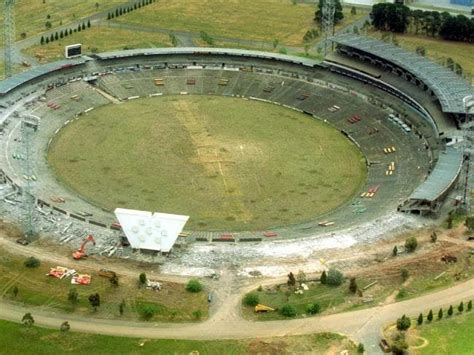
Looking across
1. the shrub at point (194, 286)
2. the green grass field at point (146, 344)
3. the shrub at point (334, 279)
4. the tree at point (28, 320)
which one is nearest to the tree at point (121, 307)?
the green grass field at point (146, 344)

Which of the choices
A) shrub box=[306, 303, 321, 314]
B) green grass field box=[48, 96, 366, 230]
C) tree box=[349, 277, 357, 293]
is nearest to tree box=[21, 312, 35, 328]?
shrub box=[306, 303, 321, 314]

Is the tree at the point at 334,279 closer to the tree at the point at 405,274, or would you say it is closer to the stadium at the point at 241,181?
the stadium at the point at 241,181

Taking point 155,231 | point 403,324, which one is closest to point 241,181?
point 155,231

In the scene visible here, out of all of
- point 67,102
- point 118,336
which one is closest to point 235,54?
point 67,102

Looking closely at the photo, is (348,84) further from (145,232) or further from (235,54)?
(145,232)

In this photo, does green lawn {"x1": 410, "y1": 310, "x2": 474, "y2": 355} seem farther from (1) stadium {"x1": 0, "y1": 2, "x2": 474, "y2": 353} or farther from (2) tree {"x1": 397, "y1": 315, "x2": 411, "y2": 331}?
(1) stadium {"x1": 0, "y1": 2, "x2": 474, "y2": 353}
